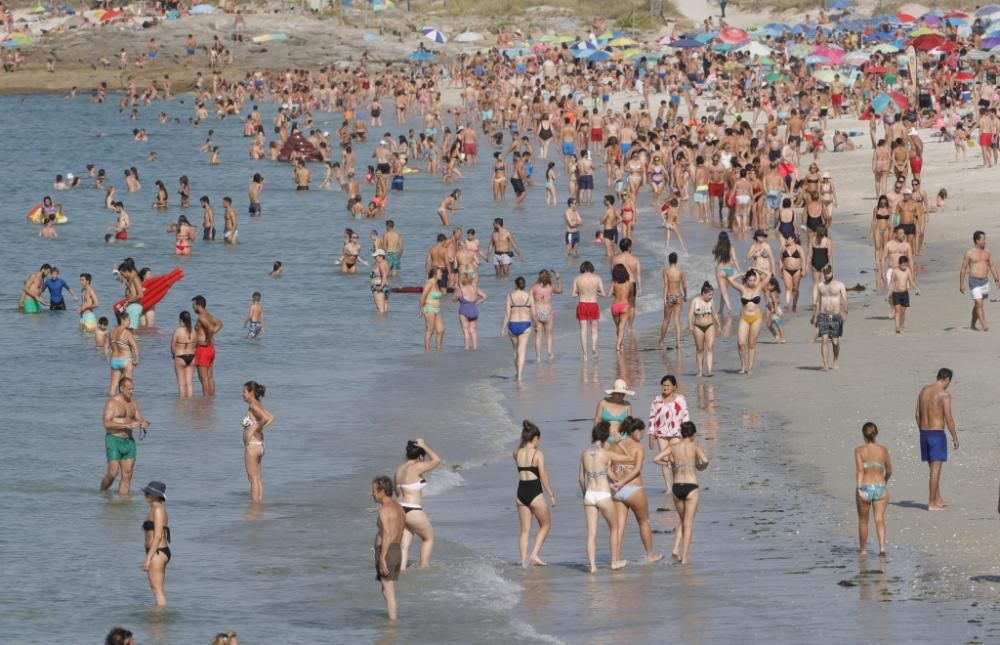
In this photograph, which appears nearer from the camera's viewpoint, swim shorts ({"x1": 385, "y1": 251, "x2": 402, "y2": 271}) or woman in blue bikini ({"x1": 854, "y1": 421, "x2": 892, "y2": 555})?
woman in blue bikini ({"x1": 854, "y1": 421, "x2": 892, "y2": 555})

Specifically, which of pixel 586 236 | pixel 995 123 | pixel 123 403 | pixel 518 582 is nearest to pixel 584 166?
pixel 586 236

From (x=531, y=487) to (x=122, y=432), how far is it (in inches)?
198

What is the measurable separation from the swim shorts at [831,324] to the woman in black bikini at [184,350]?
24.5 ft

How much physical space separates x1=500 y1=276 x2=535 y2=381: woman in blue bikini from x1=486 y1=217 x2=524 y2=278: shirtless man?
7.55 metres

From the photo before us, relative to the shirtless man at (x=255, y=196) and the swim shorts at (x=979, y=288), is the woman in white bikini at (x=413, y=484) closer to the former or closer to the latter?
the swim shorts at (x=979, y=288)

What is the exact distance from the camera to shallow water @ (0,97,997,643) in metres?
12.5

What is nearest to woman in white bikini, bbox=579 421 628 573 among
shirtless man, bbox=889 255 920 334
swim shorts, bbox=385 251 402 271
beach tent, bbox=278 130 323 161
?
shirtless man, bbox=889 255 920 334

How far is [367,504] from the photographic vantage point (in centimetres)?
1634

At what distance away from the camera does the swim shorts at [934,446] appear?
45.7 ft

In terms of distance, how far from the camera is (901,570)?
1277cm

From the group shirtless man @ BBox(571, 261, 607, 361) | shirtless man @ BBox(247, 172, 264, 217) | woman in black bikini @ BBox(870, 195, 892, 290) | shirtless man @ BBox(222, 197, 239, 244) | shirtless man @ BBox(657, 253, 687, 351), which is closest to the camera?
shirtless man @ BBox(571, 261, 607, 361)

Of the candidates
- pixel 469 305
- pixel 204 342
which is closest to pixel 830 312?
pixel 469 305

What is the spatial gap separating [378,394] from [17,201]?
94.1 feet

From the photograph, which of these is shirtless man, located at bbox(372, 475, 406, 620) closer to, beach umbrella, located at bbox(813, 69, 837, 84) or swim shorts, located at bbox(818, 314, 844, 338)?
swim shorts, located at bbox(818, 314, 844, 338)
